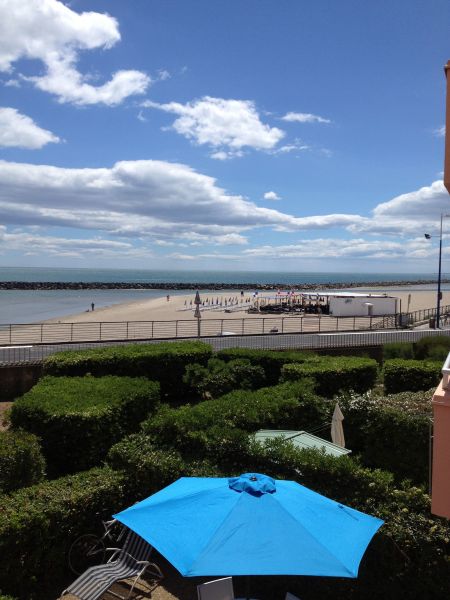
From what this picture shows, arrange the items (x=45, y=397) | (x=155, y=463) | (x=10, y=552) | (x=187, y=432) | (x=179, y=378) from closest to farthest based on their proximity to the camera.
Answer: (x=10, y=552), (x=155, y=463), (x=187, y=432), (x=45, y=397), (x=179, y=378)

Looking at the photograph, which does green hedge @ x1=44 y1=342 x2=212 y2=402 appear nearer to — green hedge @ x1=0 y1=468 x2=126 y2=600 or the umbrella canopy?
the umbrella canopy

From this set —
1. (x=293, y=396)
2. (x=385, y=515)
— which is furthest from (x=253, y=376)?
(x=385, y=515)

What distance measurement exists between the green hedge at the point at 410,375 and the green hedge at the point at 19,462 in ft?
35.7

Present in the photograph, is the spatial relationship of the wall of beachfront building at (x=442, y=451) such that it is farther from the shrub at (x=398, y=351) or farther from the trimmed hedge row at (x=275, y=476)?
the shrub at (x=398, y=351)

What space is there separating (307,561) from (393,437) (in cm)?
582

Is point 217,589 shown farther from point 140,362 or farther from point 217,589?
point 140,362

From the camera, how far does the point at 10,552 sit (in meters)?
6.25

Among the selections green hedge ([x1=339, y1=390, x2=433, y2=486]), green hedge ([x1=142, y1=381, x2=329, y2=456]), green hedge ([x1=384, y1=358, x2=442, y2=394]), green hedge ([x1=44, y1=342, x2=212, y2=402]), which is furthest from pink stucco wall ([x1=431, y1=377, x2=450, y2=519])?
green hedge ([x1=44, y1=342, x2=212, y2=402])

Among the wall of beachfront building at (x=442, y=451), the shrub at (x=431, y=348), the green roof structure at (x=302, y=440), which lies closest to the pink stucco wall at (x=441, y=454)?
the wall of beachfront building at (x=442, y=451)

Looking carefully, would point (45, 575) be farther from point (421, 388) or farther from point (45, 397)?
point (421, 388)

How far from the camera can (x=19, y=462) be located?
8.38 metres

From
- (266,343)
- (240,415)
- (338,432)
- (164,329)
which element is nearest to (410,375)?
(338,432)

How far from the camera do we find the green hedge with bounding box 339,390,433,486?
971 centimetres

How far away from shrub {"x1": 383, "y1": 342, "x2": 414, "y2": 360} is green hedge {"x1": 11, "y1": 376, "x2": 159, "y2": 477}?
510 inches
